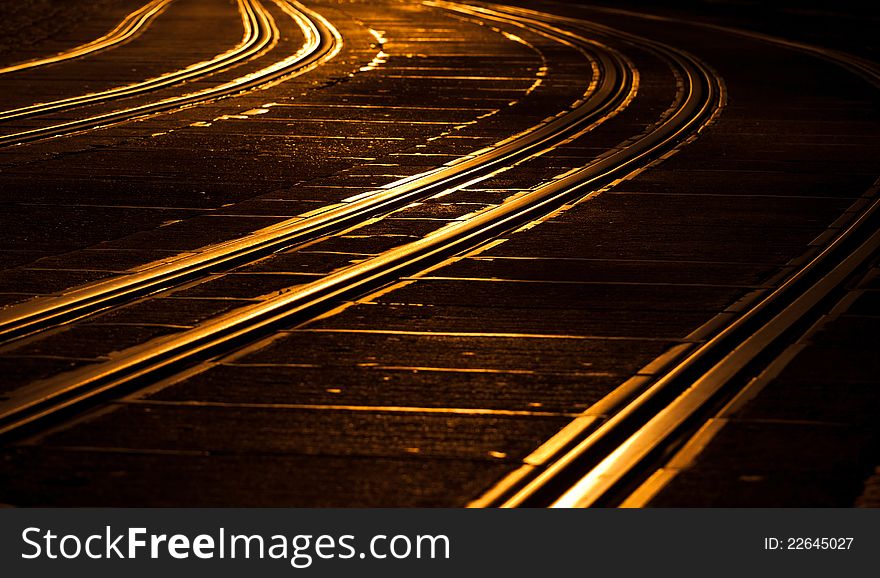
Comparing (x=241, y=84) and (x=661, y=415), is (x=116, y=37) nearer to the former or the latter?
(x=241, y=84)

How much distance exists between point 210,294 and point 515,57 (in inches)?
665

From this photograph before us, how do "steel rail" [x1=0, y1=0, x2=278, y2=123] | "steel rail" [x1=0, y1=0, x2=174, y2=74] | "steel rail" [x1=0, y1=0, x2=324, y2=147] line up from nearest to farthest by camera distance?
"steel rail" [x1=0, y1=0, x2=324, y2=147]
"steel rail" [x1=0, y1=0, x2=278, y2=123]
"steel rail" [x1=0, y1=0, x2=174, y2=74]

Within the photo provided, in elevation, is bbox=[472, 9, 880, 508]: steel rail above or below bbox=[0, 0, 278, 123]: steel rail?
above

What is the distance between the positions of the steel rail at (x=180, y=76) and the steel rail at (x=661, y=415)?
10.3 metres

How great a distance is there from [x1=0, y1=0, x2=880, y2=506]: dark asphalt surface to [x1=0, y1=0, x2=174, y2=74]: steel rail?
421cm

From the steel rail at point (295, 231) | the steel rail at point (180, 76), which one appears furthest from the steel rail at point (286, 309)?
the steel rail at point (180, 76)

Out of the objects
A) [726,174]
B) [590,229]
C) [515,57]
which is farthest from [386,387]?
[515,57]

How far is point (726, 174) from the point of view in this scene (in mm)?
13062

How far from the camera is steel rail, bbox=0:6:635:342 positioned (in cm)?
800

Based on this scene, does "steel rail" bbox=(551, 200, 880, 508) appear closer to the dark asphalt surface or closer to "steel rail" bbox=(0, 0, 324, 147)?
the dark asphalt surface

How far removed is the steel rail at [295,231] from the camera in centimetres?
800

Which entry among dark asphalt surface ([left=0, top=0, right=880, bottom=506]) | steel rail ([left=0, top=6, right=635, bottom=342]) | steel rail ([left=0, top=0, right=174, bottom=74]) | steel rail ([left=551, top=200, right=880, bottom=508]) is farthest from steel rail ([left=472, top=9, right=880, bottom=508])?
steel rail ([left=0, top=0, right=174, bottom=74])

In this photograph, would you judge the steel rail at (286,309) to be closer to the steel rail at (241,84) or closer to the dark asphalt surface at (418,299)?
the dark asphalt surface at (418,299)

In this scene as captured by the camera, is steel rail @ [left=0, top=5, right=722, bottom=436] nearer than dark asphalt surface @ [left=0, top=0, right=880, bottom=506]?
No
